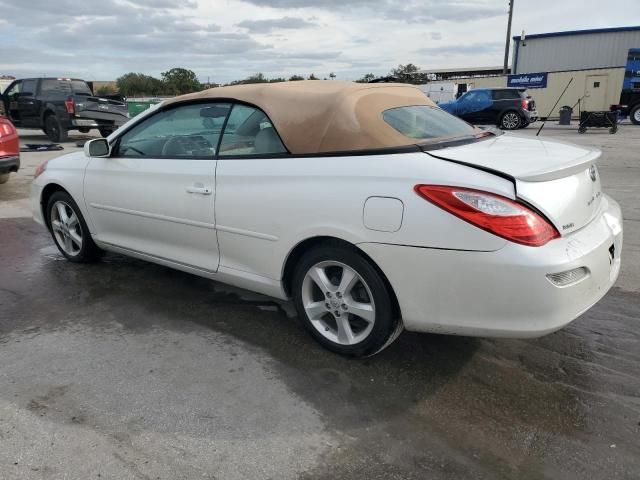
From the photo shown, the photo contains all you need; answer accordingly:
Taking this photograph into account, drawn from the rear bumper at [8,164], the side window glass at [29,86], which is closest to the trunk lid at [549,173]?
the rear bumper at [8,164]

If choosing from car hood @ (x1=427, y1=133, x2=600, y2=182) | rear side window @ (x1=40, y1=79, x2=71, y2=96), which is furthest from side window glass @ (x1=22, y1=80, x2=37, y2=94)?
car hood @ (x1=427, y1=133, x2=600, y2=182)

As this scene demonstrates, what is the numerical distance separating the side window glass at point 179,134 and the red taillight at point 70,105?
40.8ft

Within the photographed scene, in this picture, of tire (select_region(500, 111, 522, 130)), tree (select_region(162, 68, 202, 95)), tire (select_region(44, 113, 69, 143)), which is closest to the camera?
tire (select_region(44, 113, 69, 143))

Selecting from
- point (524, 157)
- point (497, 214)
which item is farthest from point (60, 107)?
point (497, 214)

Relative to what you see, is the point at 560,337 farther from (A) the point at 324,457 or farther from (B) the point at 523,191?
(A) the point at 324,457

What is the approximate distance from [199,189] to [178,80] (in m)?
53.3

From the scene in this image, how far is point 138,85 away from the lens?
180ft

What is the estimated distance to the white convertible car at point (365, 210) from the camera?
7.80 ft

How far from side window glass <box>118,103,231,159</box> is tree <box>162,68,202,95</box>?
46.9 meters

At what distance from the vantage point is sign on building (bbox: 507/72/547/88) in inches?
1225

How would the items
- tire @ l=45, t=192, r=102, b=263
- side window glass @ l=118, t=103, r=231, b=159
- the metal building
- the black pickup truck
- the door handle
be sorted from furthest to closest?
1. the metal building
2. the black pickup truck
3. tire @ l=45, t=192, r=102, b=263
4. side window glass @ l=118, t=103, r=231, b=159
5. the door handle

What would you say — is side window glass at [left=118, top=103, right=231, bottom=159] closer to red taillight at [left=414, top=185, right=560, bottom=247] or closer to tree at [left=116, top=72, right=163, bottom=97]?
red taillight at [left=414, top=185, right=560, bottom=247]

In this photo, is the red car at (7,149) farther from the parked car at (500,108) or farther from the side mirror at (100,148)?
the parked car at (500,108)

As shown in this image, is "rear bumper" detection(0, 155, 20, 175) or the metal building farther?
the metal building
